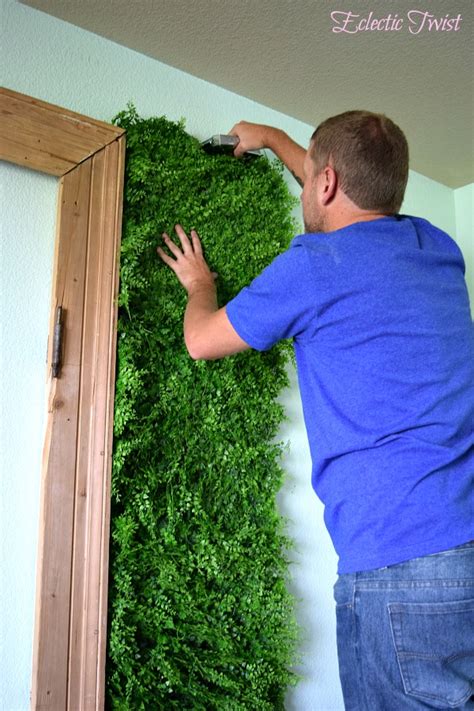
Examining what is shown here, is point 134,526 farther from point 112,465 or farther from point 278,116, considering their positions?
point 278,116

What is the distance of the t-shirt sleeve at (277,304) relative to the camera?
125 cm

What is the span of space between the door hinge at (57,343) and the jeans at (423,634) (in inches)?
31.9

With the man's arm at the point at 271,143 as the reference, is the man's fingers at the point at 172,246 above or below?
below

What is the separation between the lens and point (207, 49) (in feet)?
5.95

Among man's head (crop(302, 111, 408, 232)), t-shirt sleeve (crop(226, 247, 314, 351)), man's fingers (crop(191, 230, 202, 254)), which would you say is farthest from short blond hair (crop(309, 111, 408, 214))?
man's fingers (crop(191, 230, 202, 254))

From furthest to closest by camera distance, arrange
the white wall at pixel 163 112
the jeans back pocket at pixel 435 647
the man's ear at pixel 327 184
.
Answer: the white wall at pixel 163 112
the man's ear at pixel 327 184
the jeans back pocket at pixel 435 647

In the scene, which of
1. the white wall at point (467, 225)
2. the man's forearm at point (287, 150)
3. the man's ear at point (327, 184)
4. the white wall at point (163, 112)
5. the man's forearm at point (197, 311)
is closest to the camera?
the man's ear at point (327, 184)

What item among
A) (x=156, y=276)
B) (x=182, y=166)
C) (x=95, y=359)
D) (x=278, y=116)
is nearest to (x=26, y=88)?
(x=182, y=166)

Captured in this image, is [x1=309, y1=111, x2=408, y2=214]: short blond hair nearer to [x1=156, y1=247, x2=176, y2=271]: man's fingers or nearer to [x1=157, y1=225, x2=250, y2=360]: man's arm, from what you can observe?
[x1=157, y1=225, x2=250, y2=360]: man's arm

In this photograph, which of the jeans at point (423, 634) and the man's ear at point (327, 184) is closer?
the jeans at point (423, 634)

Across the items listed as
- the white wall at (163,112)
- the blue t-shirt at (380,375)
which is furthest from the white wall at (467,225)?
the blue t-shirt at (380,375)

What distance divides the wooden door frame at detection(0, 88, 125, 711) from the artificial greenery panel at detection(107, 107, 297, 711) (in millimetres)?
39

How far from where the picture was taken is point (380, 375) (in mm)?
1188

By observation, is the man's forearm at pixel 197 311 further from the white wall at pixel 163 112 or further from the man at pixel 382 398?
the white wall at pixel 163 112
